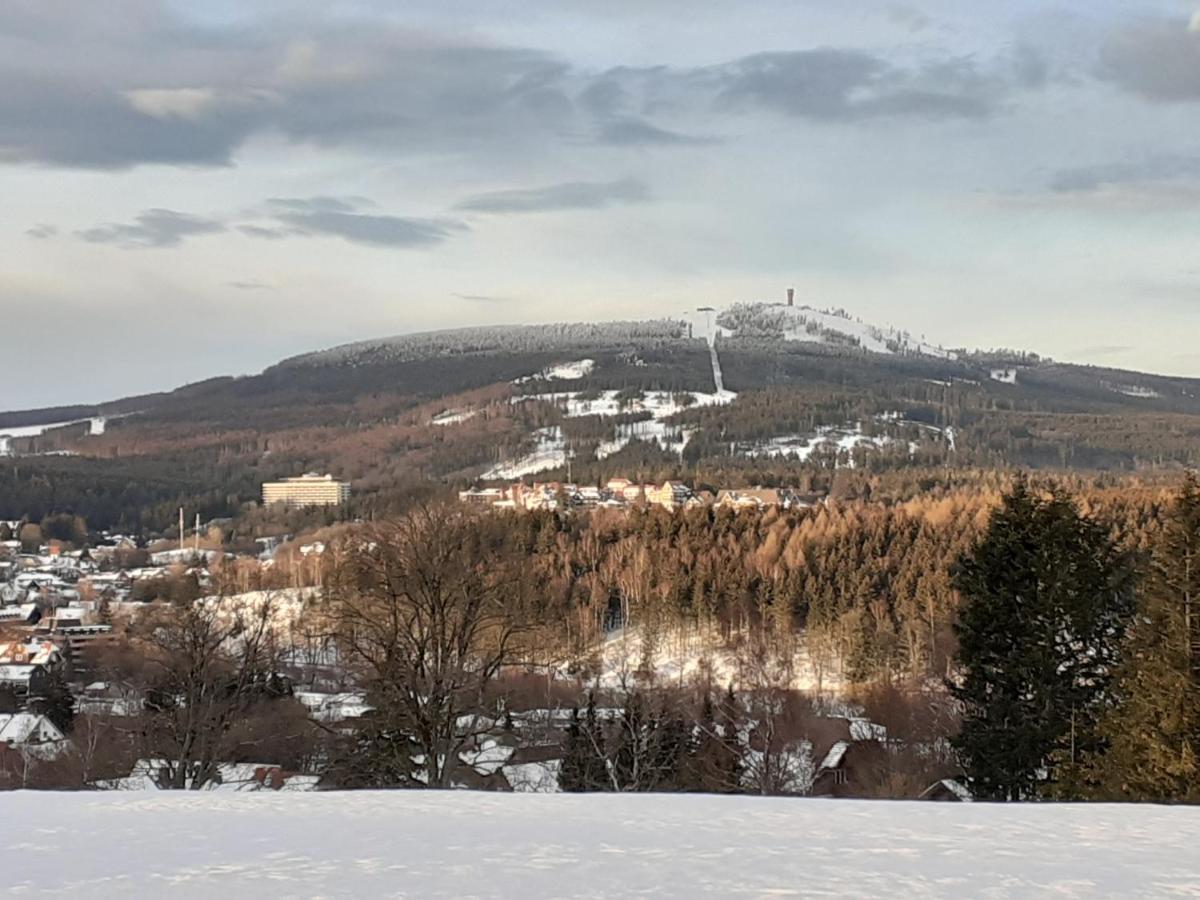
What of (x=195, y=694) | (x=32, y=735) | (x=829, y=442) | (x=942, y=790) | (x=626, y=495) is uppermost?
(x=829, y=442)

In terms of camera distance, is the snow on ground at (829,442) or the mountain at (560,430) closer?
the mountain at (560,430)

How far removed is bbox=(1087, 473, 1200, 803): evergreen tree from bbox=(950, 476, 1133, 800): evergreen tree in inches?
39.1

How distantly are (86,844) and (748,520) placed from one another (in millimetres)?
67216

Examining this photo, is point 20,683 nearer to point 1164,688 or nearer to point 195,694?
point 195,694

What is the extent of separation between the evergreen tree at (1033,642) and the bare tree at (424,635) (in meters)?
7.30

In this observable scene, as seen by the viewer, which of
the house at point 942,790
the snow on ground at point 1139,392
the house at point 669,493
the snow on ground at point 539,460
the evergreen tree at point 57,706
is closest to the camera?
the house at point 942,790

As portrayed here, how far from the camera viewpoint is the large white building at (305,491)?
109 m

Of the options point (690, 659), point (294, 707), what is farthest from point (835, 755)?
point (690, 659)

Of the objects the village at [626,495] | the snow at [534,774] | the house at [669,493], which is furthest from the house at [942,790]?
the house at [669,493]

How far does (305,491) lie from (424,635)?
327 feet

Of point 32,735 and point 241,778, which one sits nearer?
point 241,778

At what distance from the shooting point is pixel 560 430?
6107 inches

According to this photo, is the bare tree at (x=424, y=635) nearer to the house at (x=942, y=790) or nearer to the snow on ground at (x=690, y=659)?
the house at (x=942, y=790)

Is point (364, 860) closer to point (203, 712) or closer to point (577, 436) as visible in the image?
point (203, 712)
